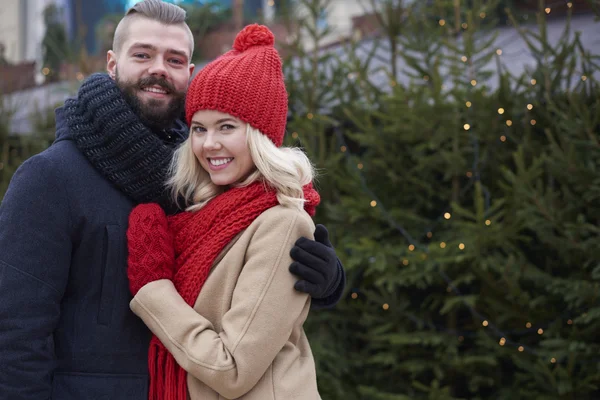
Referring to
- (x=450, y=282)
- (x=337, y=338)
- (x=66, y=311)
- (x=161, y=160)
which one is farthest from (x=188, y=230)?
(x=337, y=338)

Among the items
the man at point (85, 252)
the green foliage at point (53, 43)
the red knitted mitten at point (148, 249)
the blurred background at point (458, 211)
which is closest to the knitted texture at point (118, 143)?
the man at point (85, 252)

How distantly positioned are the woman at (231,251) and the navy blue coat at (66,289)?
0.09 m

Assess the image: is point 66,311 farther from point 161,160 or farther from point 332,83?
point 332,83

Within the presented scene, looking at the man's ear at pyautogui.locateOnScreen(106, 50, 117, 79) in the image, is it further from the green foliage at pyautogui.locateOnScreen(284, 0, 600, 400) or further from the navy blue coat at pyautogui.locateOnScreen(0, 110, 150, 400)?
the green foliage at pyautogui.locateOnScreen(284, 0, 600, 400)

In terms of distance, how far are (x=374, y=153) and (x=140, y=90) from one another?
3117mm

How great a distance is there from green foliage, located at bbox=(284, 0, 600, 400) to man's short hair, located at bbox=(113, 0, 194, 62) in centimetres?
253

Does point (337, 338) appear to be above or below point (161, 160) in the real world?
below

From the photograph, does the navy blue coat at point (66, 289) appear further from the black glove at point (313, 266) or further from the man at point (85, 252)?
the black glove at point (313, 266)

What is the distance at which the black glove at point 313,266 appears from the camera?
2388 mm

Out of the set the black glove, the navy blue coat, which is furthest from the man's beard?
the black glove

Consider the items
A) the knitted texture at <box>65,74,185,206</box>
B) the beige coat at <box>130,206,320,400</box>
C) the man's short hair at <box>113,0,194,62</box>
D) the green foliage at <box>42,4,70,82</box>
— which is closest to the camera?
the beige coat at <box>130,206,320,400</box>

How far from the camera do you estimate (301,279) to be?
7.94 ft

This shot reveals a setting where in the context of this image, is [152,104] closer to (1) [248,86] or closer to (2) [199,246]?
(1) [248,86]

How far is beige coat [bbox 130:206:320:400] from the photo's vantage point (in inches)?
88.7
